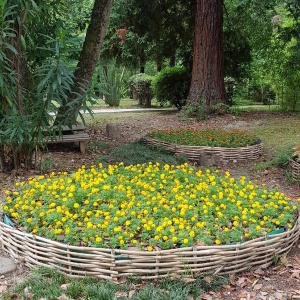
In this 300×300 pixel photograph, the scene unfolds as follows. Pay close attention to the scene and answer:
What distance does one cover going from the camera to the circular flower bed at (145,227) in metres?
2.69

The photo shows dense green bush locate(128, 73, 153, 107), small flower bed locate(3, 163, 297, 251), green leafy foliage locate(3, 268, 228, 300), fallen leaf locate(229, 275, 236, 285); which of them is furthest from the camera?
dense green bush locate(128, 73, 153, 107)

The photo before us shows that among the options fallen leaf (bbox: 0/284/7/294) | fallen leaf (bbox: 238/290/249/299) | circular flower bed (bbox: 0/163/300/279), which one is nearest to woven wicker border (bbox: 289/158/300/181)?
circular flower bed (bbox: 0/163/300/279)

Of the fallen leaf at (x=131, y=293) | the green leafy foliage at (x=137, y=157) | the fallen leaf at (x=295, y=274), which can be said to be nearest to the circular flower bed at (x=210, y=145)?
the green leafy foliage at (x=137, y=157)

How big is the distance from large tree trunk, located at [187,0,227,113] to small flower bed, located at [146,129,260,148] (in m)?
3.26

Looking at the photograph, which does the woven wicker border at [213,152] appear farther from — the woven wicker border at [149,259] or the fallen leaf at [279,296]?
the fallen leaf at [279,296]

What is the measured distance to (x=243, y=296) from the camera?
257cm

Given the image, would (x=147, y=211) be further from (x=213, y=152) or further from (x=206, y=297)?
(x=213, y=152)

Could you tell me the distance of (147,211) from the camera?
123 inches

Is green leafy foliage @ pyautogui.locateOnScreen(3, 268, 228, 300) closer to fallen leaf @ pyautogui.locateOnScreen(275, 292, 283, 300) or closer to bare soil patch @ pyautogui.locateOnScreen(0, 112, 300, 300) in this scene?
bare soil patch @ pyautogui.locateOnScreen(0, 112, 300, 300)

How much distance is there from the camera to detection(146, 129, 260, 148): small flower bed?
21.8ft

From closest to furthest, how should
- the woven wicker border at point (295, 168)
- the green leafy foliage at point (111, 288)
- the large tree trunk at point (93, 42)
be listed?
1. the green leafy foliage at point (111, 288)
2. the woven wicker border at point (295, 168)
3. the large tree trunk at point (93, 42)

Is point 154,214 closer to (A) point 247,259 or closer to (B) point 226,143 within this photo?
(A) point 247,259

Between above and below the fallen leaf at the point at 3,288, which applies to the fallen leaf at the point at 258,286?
below

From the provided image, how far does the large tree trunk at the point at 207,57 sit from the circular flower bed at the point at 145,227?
6849 mm
